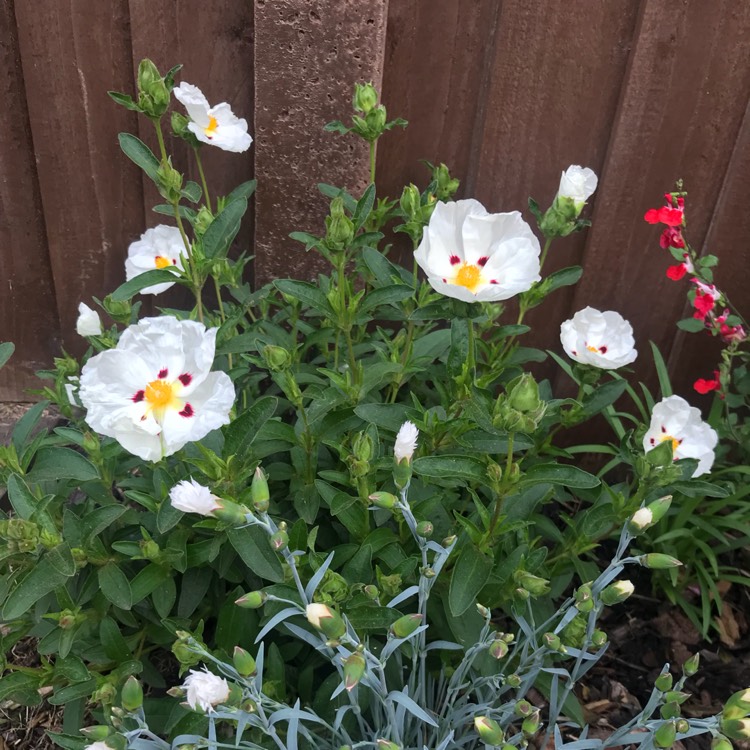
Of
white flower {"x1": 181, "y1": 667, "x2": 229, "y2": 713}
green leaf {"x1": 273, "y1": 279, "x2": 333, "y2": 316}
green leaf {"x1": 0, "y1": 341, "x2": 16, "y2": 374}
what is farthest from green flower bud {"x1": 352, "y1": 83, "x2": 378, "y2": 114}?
white flower {"x1": 181, "y1": 667, "x2": 229, "y2": 713}

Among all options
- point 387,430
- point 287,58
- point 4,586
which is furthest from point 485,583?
point 287,58

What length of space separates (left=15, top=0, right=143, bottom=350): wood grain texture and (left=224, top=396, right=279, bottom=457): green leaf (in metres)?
1.07

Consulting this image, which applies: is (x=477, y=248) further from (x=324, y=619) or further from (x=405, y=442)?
(x=324, y=619)

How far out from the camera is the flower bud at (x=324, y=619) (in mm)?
1047

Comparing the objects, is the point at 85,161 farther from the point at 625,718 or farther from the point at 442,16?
the point at 625,718

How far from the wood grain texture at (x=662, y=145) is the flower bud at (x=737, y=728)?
54.4 inches

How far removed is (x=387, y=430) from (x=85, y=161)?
123cm

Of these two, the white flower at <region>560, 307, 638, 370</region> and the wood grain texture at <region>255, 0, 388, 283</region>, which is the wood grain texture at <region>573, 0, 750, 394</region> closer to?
the white flower at <region>560, 307, 638, 370</region>

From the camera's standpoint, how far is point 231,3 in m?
1.90

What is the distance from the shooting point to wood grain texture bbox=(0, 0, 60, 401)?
2.01 metres

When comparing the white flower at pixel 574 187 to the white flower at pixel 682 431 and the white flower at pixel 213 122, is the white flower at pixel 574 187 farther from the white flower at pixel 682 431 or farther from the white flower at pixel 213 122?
the white flower at pixel 213 122

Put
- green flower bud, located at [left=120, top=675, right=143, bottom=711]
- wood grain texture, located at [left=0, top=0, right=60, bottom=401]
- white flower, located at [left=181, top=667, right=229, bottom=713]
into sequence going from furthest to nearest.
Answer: wood grain texture, located at [left=0, top=0, right=60, bottom=401], green flower bud, located at [left=120, top=675, right=143, bottom=711], white flower, located at [left=181, top=667, right=229, bottom=713]

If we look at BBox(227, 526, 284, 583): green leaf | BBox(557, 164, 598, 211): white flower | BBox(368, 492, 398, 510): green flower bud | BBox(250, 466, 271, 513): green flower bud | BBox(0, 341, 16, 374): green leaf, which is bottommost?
BBox(227, 526, 284, 583): green leaf

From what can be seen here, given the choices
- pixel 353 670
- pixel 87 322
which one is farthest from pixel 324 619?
pixel 87 322
